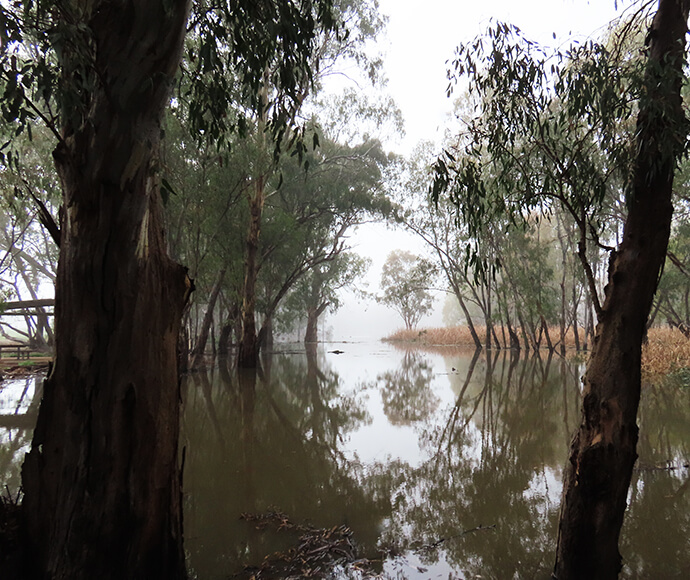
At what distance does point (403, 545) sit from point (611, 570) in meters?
1.17

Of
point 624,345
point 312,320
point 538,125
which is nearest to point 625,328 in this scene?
A: point 624,345

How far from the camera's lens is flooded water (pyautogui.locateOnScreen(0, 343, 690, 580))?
9.21 feet

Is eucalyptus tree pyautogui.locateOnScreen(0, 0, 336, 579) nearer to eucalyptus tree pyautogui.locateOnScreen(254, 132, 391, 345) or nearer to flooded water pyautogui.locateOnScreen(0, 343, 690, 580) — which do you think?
flooded water pyautogui.locateOnScreen(0, 343, 690, 580)

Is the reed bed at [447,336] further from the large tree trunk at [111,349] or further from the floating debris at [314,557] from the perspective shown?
the large tree trunk at [111,349]

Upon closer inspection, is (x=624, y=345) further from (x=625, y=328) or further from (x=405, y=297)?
(x=405, y=297)

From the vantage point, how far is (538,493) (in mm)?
3850

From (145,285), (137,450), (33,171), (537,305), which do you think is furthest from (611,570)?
(537,305)

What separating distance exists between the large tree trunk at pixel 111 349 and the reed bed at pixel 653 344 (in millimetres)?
11486

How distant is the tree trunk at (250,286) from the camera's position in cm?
1352

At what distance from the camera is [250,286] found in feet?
45.2

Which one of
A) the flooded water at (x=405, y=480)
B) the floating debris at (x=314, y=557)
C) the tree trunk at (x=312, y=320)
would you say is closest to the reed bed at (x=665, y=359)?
the flooded water at (x=405, y=480)

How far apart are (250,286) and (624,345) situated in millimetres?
12125

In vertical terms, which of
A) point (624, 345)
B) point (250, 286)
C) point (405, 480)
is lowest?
point (405, 480)

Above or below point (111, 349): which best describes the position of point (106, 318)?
above
